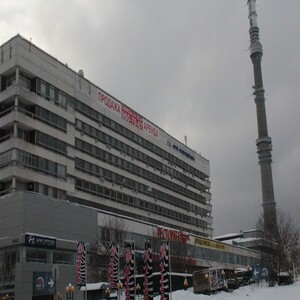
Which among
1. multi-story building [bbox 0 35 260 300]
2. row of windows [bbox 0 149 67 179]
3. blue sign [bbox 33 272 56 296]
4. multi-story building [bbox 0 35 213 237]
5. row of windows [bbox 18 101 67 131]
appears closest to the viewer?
blue sign [bbox 33 272 56 296]

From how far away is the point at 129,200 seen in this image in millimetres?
91000

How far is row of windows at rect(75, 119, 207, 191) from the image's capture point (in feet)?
267

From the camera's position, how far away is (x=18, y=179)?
213 ft

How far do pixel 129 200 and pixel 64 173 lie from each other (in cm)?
2130

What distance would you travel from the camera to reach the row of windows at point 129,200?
7838cm

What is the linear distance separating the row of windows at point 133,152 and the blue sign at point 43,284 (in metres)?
28.1

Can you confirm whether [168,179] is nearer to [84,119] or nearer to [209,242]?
[209,242]

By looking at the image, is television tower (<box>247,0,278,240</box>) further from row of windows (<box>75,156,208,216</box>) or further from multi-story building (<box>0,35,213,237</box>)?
multi-story building (<box>0,35,213,237</box>)

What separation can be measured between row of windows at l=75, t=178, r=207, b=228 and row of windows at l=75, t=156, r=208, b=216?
1.88m

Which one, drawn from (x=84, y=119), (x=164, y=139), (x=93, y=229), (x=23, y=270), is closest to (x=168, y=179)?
(x=164, y=139)

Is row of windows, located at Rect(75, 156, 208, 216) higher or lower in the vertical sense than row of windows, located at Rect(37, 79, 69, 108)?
lower

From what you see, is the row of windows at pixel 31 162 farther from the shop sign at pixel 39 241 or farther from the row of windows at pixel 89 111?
the shop sign at pixel 39 241

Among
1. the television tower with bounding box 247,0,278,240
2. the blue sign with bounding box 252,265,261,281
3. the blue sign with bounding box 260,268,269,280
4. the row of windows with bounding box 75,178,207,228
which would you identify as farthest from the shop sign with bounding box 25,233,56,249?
the television tower with bounding box 247,0,278,240

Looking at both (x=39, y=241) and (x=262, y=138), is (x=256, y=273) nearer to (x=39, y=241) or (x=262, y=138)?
(x=39, y=241)
